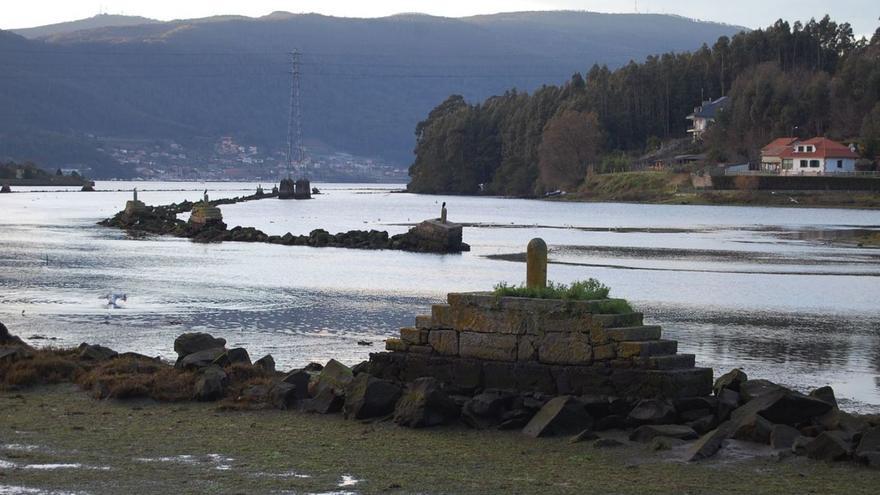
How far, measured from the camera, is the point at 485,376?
60.1 feet

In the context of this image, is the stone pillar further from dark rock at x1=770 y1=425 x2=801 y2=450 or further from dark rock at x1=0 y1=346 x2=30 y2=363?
dark rock at x1=0 y1=346 x2=30 y2=363

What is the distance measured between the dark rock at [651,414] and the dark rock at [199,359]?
6.73 m

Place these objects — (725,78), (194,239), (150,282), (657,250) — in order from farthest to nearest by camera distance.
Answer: (725,78), (194,239), (657,250), (150,282)

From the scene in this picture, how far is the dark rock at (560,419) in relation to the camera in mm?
16875

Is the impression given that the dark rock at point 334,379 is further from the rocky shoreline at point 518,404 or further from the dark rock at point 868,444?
the dark rock at point 868,444

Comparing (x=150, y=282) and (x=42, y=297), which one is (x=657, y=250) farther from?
(x=42, y=297)

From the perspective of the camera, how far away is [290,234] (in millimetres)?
74438

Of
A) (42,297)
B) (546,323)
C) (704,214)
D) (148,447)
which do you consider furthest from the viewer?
(704,214)

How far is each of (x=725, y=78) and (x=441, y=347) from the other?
187 meters

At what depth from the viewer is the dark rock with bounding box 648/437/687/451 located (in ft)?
53.1

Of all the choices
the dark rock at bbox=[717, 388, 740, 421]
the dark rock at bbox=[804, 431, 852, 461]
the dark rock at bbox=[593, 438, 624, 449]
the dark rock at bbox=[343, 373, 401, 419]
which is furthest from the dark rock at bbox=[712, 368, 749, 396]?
the dark rock at bbox=[343, 373, 401, 419]

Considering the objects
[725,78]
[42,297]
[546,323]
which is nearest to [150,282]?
[42,297]

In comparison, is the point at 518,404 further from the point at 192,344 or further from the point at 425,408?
the point at 192,344

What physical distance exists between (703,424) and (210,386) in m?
6.62
